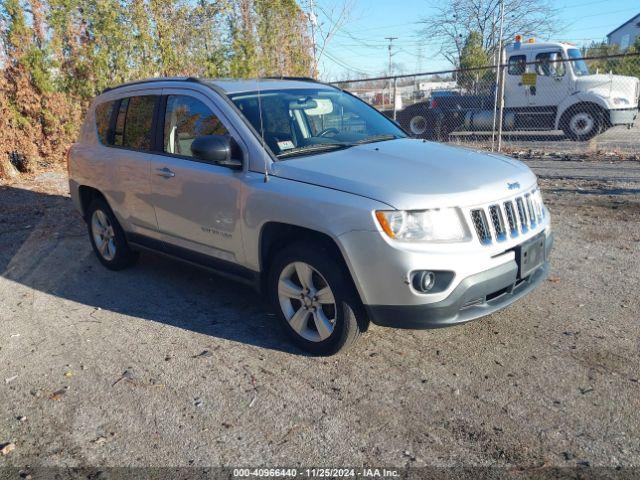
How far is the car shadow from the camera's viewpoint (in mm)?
4324

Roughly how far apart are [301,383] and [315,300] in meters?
0.54

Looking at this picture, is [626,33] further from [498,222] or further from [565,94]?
[498,222]

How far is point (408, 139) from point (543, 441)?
2607 millimetres

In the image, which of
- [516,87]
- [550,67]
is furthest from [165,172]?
[550,67]

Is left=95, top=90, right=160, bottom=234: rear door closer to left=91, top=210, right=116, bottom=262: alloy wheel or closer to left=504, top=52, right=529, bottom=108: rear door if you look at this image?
left=91, top=210, right=116, bottom=262: alloy wheel

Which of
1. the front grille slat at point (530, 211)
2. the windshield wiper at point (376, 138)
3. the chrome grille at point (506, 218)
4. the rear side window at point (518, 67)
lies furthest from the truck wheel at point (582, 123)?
the front grille slat at point (530, 211)

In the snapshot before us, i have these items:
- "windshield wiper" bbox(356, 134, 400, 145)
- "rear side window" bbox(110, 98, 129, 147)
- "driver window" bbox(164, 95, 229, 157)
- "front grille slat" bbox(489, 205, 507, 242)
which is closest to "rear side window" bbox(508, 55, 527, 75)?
"windshield wiper" bbox(356, 134, 400, 145)

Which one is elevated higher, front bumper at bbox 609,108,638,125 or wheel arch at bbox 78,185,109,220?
wheel arch at bbox 78,185,109,220

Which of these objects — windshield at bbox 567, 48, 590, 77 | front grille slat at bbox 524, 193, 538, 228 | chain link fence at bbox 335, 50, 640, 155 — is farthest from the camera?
windshield at bbox 567, 48, 590, 77

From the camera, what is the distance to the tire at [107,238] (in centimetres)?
556

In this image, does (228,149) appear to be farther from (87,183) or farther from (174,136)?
Answer: (87,183)

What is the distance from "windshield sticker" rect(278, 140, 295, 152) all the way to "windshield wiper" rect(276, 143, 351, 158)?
0.11 feet

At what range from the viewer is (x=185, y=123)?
180 inches

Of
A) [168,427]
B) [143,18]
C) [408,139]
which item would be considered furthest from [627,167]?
[143,18]
